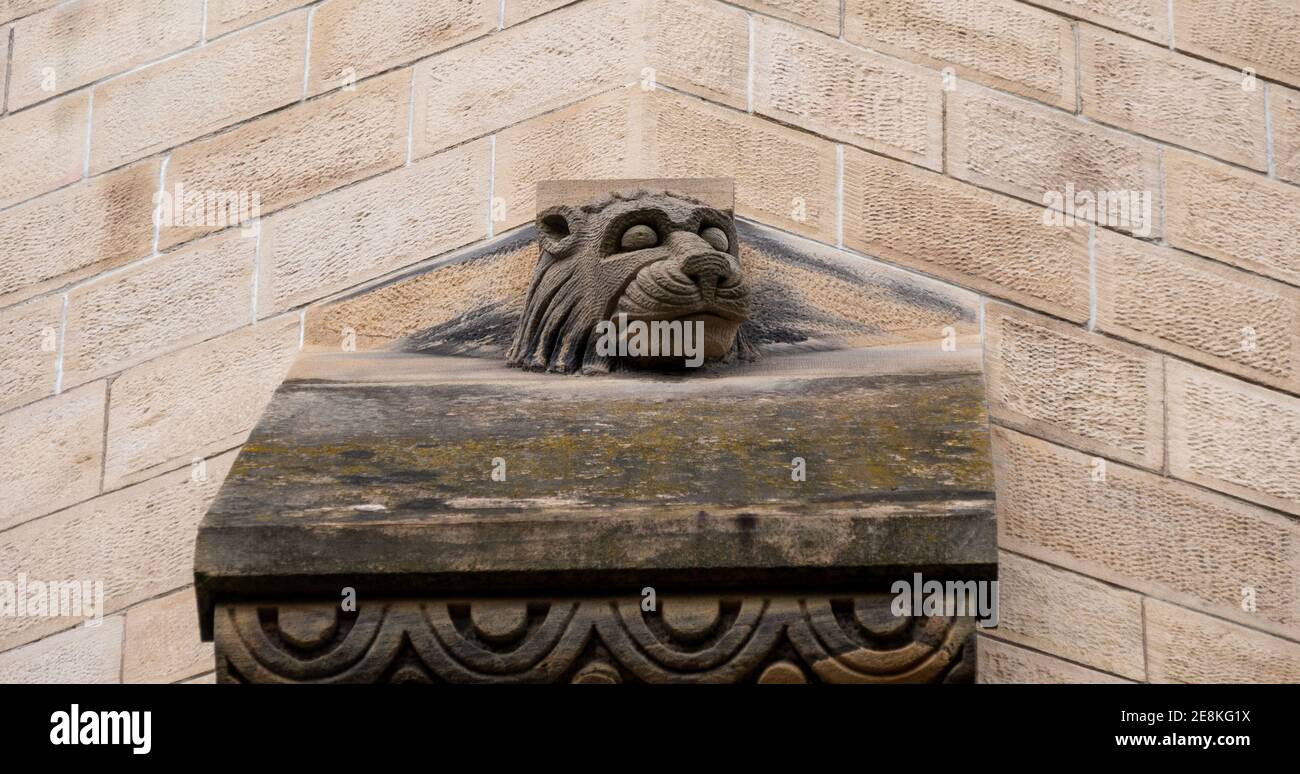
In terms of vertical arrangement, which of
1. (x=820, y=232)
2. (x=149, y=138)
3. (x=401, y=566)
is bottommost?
(x=401, y=566)

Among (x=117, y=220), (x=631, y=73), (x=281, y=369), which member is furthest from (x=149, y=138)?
(x=631, y=73)

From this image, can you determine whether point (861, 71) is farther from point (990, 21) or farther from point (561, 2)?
point (561, 2)

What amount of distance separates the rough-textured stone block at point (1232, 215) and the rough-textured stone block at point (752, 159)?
0.74 meters

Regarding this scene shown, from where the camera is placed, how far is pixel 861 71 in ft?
15.7

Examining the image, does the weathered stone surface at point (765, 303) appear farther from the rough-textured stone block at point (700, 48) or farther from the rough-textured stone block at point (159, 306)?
the rough-textured stone block at point (700, 48)

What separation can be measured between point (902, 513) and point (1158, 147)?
1.55 metres

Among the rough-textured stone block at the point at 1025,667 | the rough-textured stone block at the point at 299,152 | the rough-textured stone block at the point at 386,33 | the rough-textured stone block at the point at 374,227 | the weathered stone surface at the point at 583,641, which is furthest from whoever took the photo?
the rough-textured stone block at the point at 386,33

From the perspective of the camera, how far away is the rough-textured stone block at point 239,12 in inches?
200

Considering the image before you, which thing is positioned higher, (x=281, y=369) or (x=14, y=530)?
(x=281, y=369)

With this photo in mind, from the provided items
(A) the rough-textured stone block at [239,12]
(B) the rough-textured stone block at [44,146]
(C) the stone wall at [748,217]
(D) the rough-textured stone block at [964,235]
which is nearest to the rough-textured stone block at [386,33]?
(C) the stone wall at [748,217]

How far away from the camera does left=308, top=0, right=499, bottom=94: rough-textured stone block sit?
4.92 m

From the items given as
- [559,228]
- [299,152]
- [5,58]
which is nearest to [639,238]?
[559,228]

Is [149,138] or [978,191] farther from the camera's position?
[149,138]

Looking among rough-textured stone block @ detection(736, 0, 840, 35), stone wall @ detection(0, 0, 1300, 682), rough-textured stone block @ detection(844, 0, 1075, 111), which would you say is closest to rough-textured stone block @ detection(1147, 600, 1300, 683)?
stone wall @ detection(0, 0, 1300, 682)
